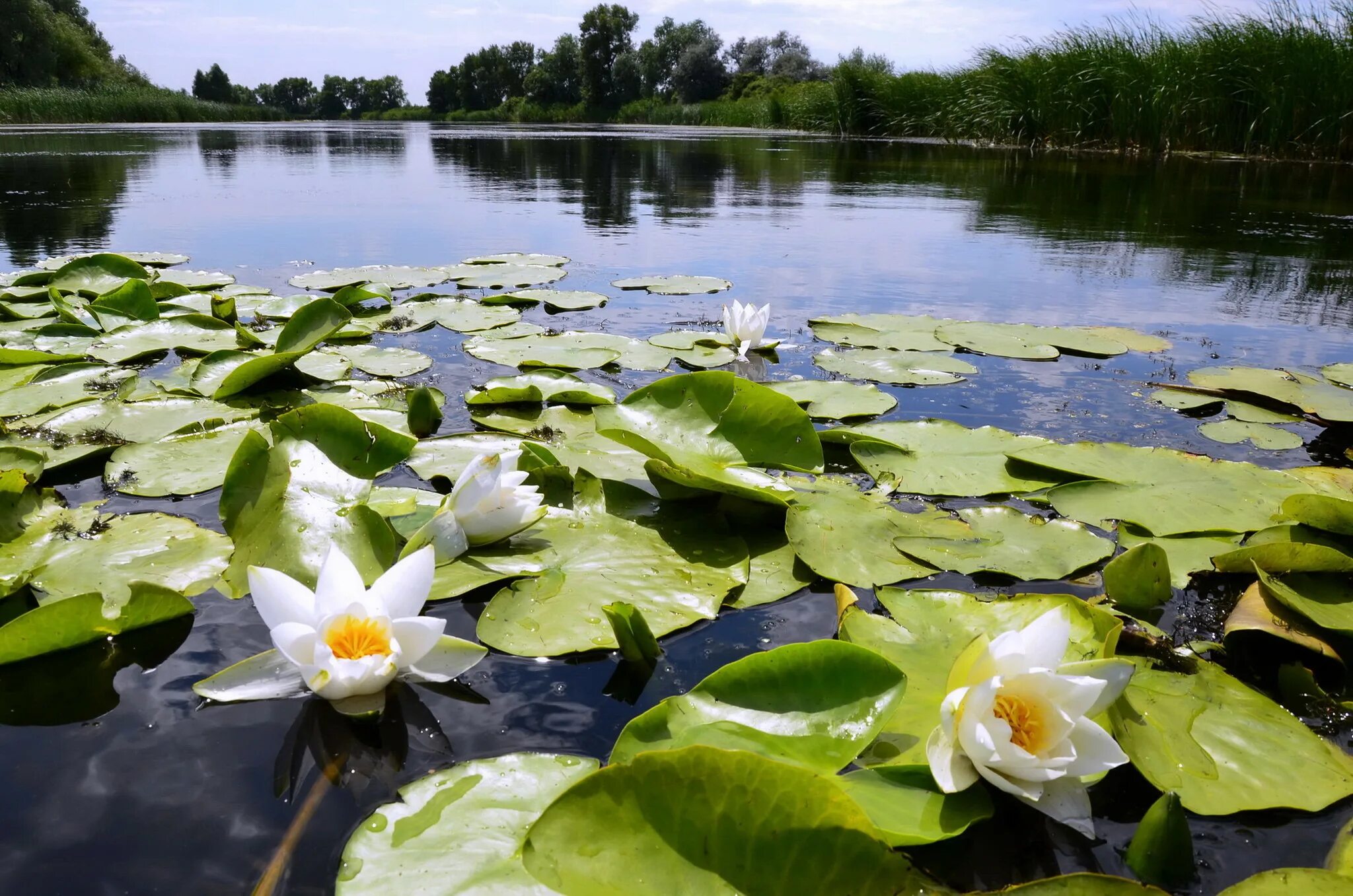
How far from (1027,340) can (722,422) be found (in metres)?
1.36

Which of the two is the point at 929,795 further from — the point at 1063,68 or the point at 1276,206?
the point at 1063,68

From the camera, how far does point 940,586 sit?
1.14m

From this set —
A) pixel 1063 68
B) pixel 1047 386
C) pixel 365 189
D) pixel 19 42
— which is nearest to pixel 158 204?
pixel 365 189

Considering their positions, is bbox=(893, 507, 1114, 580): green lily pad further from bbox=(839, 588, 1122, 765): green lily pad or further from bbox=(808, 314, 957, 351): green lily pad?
bbox=(808, 314, 957, 351): green lily pad

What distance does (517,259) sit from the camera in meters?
3.52

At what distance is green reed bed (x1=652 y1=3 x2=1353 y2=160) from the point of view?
718 centimetres

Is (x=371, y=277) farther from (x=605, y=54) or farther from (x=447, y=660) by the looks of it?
(x=605, y=54)

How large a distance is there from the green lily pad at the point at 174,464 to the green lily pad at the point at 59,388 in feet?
1.33

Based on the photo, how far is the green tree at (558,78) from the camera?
45.9 m

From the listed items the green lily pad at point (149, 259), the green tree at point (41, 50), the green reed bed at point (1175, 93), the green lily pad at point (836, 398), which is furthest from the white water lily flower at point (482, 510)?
the green tree at point (41, 50)

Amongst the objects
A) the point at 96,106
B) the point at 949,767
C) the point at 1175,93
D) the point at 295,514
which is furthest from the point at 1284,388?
the point at 96,106

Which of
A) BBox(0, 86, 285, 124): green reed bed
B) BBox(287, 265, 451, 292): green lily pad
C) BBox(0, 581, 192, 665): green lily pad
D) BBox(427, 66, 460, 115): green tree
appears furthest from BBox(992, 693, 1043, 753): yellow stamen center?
BBox(427, 66, 460, 115): green tree

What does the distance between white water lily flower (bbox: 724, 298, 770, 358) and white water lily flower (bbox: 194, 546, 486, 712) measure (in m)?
1.46

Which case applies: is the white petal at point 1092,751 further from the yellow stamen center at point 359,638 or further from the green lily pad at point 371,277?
the green lily pad at point 371,277
